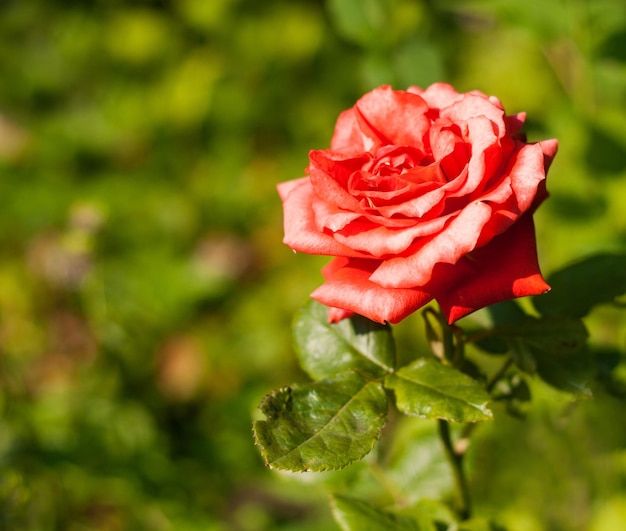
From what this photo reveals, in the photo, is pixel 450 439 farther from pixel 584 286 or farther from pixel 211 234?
pixel 211 234

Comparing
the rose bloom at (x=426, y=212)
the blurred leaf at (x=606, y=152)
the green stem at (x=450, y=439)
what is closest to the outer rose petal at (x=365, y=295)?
the rose bloom at (x=426, y=212)

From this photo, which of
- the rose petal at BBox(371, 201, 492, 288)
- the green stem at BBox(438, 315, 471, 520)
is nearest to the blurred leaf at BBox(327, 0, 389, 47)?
the green stem at BBox(438, 315, 471, 520)

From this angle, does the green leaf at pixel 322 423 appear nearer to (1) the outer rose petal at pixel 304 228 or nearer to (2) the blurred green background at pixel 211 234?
(1) the outer rose petal at pixel 304 228

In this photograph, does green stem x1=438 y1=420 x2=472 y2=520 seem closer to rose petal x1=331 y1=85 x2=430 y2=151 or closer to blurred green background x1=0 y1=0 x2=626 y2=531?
blurred green background x1=0 y1=0 x2=626 y2=531

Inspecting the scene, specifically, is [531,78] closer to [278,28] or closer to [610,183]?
[278,28]

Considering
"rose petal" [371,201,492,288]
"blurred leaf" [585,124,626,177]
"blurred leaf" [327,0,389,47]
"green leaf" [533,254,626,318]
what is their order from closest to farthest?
"rose petal" [371,201,492,288] < "green leaf" [533,254,626,318] < "blurred leaf" [327,0,389,47] < "blurred leaf" [585,124,626,177]

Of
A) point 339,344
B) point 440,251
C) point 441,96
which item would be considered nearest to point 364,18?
point 441,96

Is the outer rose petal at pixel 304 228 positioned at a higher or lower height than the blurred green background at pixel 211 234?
higher

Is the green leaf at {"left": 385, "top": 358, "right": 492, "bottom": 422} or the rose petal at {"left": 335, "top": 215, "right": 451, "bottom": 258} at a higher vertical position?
the rose petal at {"left": 335, "top": 215, "right": 451, "bottom": 258}
